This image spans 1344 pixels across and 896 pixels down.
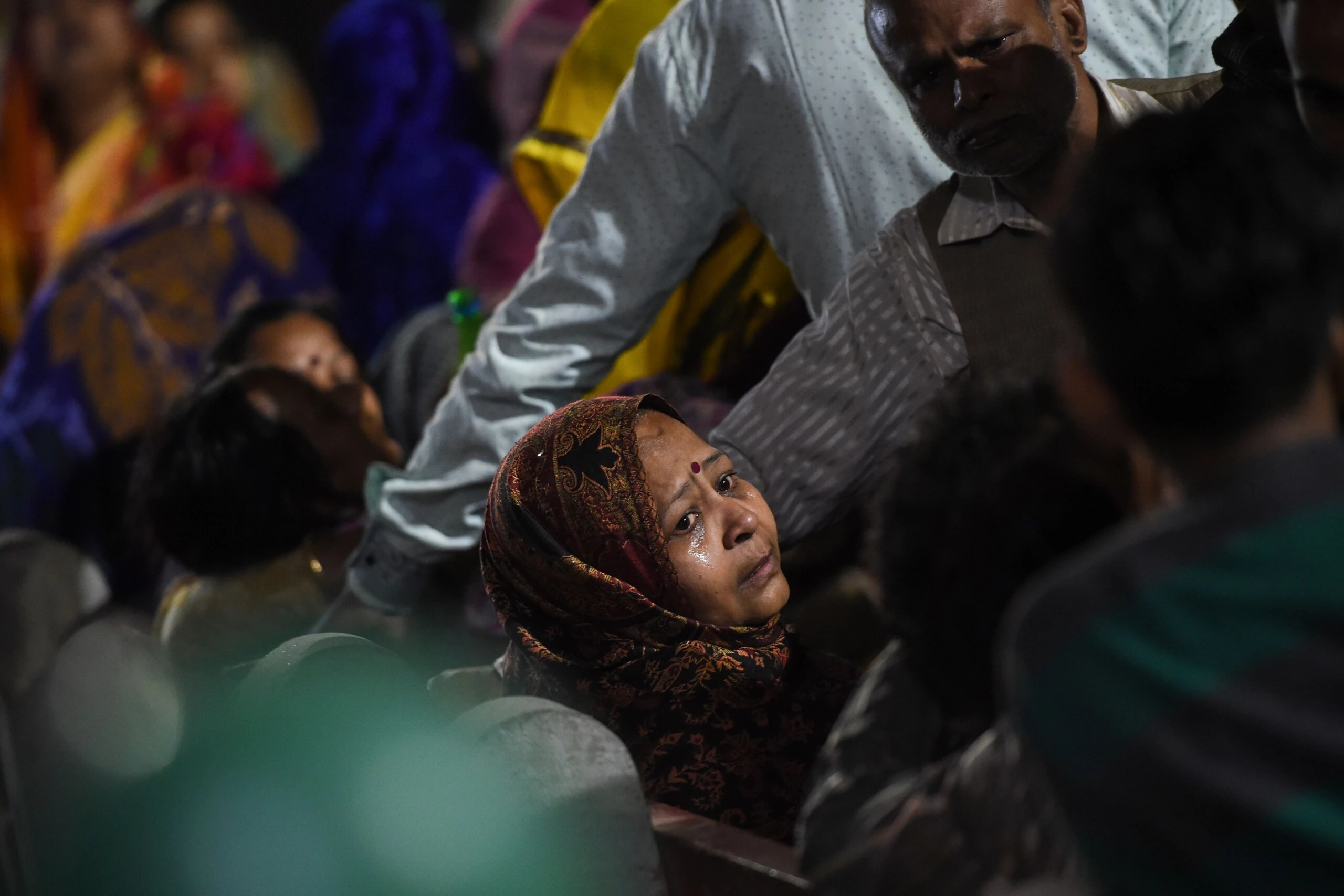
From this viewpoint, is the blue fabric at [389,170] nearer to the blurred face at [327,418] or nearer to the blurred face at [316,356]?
the blurred face at [316,356]

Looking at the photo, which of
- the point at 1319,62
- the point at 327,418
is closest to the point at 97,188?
the point at 327,418

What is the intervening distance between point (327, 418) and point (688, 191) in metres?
1.02

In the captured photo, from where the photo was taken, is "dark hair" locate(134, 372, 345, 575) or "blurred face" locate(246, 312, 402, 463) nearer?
"dark hair" locate(134, 372, 345, 575)

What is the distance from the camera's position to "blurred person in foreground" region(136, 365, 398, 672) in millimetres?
2551

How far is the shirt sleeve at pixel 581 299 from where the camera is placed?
217 centimetres

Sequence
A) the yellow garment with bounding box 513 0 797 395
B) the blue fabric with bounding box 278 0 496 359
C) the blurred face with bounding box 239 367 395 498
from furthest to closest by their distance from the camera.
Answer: the blue fabric with bounding box 278 0 496 359 → the blurred face with bounding box 239 367 395 498 → the yellow garment with bounding box 513 0 797 395

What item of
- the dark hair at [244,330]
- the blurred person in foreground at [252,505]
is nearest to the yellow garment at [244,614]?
the blurred person in foreground at [252,505]

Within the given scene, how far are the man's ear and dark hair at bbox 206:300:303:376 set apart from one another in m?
2.02

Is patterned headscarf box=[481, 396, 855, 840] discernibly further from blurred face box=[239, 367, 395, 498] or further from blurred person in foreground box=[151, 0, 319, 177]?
blurred person in foreground box=[151, 0, 319, 177]

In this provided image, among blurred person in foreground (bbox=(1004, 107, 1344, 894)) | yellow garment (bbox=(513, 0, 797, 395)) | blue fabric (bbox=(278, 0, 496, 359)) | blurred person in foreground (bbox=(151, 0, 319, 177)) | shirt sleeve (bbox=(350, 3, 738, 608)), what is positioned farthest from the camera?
blurred person in foreground (bbox=(151, 0, 319, 177))

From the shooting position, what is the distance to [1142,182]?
2.85 feet

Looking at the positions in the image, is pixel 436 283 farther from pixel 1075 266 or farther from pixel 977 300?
pixel 1075 266

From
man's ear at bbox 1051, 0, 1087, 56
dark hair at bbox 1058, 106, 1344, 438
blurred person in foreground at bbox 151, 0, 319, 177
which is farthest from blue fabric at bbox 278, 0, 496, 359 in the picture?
dark hair at bbox 1058, 106, 1344, 438

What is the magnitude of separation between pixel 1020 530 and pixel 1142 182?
268mm
